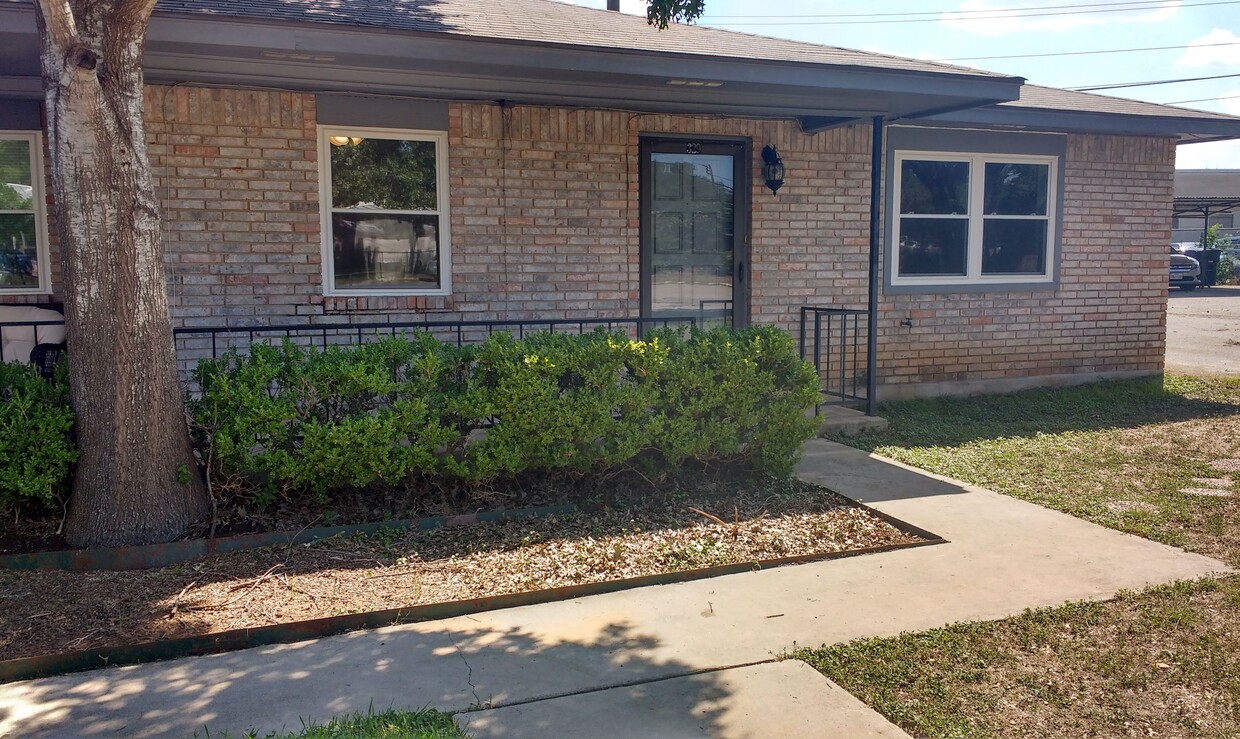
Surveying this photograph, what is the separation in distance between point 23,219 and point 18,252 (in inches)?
10.1

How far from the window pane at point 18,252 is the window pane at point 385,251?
2234mm

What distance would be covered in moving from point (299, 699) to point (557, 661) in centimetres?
100

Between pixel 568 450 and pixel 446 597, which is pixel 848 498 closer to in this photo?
pixel 568 450

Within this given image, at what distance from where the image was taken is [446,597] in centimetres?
452

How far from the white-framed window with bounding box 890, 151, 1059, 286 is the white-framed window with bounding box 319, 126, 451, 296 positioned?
15.2 feet

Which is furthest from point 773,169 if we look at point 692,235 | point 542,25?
point 542,25

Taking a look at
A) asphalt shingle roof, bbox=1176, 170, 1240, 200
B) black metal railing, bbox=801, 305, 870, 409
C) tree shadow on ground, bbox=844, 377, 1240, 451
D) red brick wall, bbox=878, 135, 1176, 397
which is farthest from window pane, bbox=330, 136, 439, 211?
asphalt shingle roof, bbox=1176, 170, 1240, 200

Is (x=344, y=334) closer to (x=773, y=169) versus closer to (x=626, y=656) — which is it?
(x=773, y=169)

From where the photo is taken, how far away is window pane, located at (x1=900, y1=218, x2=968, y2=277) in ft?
32.4

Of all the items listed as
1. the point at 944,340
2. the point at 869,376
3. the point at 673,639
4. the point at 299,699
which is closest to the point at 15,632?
the point at 299,699

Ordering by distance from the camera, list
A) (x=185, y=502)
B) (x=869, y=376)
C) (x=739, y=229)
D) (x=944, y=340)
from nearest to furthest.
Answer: (x=185, y=502) < (x=869, y=376) < (x=739, y=229) < (x=944, y=340)

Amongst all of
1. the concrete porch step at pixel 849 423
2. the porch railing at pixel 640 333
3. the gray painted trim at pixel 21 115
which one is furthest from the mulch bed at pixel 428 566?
the gray painted trim at pixel 21 115

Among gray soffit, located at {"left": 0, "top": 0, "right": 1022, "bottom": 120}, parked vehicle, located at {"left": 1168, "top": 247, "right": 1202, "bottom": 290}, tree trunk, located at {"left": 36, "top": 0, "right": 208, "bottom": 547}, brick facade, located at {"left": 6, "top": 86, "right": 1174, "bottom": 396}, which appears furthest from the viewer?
Result: parked vehicle, located at {"left": 1168, "top": 247, "right": 1202, "bottom": 290}

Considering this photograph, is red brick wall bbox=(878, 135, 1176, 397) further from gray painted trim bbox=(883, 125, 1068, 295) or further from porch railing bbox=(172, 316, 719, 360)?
porch railing bbox=(172, 316, 719, 360)
